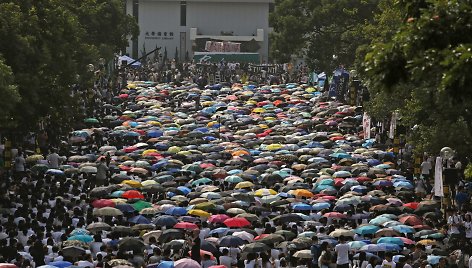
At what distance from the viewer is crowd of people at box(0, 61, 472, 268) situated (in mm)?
30828

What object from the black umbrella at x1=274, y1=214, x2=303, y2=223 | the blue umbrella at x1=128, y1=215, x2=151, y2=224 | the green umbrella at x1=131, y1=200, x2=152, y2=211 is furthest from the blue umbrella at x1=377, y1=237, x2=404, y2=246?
the green umbrella at x1=131, y1=200, x2=152, y2=211

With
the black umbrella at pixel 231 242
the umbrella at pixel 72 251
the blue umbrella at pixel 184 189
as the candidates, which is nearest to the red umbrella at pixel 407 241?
the black umbrella at pixel 231 242

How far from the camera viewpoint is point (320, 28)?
76562 mm

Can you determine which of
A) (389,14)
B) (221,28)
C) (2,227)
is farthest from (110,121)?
(221,28)

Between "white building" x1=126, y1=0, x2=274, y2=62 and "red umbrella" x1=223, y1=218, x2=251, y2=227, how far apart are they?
81081 mm

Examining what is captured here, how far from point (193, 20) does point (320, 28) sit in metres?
41.2

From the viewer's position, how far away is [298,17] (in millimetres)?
77625

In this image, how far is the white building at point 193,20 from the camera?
380 feet

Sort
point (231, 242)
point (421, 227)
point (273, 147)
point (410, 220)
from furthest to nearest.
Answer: point (273, 147) < point (410, 220) < point (421, 227) < point (231, 242)

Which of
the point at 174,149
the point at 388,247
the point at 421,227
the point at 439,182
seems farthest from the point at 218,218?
the point at 174,149

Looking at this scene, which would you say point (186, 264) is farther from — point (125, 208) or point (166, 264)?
point (125, 208)

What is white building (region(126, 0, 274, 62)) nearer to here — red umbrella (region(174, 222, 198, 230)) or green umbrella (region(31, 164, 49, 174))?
green umbrella (region(31, 164, 49, 174))

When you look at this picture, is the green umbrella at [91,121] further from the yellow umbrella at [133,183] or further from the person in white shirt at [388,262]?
the person in white shirt at [388,262]

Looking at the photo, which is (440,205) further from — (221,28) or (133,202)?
(221,28)
